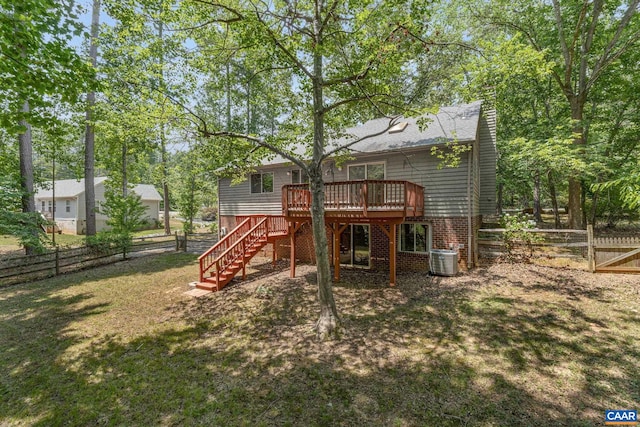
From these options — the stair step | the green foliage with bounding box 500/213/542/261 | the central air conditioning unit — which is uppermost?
the green foliage with bounding box 500/213/542/261

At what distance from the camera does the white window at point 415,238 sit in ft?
35.3

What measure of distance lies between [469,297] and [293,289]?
5.27 metres

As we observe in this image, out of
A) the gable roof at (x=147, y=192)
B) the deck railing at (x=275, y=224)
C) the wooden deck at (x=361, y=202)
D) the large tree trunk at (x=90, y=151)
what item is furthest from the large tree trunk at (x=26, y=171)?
the gable roof at (x=147, y=192)

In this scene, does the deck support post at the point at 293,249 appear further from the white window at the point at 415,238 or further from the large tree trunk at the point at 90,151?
the large tree trunk at the point at 90,151

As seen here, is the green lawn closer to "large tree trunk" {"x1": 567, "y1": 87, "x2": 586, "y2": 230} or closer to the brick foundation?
the brick foundation

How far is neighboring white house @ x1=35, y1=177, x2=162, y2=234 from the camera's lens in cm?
2583

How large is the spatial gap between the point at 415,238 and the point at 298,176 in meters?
6.07

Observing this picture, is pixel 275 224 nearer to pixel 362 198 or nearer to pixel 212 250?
pixel 212 250

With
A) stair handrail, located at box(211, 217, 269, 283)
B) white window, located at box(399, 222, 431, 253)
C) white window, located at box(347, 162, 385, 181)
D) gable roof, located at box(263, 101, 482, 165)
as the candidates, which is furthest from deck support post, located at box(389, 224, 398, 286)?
stair handrail, located at box(211, 217, 269, 283)

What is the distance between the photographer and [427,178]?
10.5m

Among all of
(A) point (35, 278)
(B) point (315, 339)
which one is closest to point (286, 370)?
(B) point (315, 339)

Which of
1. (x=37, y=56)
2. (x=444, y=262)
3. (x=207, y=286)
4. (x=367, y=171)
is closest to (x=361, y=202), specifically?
(x=367, y=171)

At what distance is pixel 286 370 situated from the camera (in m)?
4.86

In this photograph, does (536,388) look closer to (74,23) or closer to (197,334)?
(197,334)
